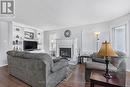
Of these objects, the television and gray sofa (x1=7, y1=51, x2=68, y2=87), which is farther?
the television

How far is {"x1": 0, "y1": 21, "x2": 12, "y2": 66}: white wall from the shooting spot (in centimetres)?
526

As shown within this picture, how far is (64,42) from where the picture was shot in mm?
7047

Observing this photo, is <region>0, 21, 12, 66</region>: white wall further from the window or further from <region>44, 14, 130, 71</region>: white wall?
the window

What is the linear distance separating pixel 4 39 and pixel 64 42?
3.52m

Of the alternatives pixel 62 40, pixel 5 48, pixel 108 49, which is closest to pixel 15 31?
pixel 5 48

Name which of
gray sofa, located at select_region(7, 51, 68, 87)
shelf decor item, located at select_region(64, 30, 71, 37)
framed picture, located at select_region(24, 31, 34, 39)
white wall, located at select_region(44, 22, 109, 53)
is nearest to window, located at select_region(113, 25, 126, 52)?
white wall, located at select_region(44, 22, 109, 53)

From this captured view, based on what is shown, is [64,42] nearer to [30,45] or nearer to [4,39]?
[30,45]

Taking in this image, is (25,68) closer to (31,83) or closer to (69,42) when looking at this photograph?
(31,83)

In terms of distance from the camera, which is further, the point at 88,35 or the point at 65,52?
the point at 65,52

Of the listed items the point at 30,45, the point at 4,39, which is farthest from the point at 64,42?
the point at 4,39

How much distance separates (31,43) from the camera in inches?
279

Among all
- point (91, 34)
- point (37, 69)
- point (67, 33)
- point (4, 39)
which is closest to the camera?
point (37, 69)

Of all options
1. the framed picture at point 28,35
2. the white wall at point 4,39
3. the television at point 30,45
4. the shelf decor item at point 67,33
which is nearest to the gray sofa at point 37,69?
the white wall at point 4,39

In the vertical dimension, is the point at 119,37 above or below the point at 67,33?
below
